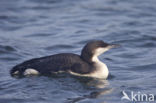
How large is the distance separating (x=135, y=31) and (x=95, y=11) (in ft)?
9.74

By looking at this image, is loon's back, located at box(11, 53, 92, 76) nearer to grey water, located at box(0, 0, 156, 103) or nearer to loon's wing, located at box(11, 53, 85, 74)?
loon's wing, located at box(11, 53, 85, 74)

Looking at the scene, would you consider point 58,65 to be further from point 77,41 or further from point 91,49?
point 77,41

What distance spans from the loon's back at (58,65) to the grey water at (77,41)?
0.19 metres

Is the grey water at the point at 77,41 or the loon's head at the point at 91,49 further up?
the loon's head at the point at 91,49

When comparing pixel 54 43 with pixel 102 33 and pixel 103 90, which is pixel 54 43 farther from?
pixel 103 90

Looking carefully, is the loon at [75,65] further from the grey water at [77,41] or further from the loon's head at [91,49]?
the grey water at [77,41]

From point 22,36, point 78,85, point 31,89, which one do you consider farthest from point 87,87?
point 22,36

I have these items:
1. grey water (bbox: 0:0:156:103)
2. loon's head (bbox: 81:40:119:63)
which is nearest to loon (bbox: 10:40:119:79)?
loon's head (bbox: 81:40:119:63)

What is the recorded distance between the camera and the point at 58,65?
884 centimetres

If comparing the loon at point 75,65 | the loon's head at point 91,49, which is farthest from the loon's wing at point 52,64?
the loon's head at point 91,49

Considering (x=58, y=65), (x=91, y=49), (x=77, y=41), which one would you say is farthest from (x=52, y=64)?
(x=77, y=41)

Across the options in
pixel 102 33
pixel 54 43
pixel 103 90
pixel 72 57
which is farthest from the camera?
pixel 102 33

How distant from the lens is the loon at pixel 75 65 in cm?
880

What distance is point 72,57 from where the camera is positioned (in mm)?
8906
